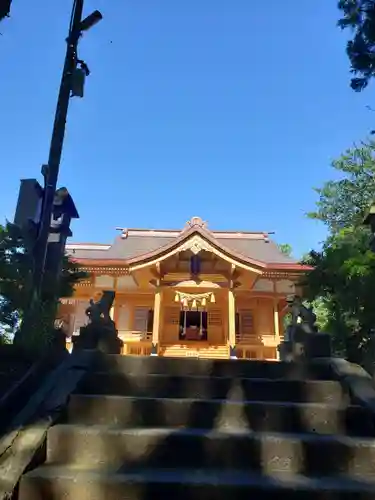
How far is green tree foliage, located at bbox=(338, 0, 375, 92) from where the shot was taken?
5.58 m

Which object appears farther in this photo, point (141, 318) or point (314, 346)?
point (141, 318)

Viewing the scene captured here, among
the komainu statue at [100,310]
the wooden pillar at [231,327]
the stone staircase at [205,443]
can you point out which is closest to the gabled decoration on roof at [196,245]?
the wooden pillar at [231,327]

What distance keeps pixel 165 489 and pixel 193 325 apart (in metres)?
14.7

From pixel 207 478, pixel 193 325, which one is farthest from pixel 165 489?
pixel 193 325

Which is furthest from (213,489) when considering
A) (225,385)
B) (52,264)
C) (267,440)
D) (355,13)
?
(355,13)

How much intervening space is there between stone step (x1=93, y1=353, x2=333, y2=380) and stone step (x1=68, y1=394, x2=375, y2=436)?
0.72m

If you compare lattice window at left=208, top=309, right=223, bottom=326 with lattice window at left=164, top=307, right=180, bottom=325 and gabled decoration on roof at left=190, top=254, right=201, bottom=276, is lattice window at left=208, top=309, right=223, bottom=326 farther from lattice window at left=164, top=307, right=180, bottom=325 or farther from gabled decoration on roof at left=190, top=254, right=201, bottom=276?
gabled decoration on roof at left=190, top=254, right=201, bottom=276

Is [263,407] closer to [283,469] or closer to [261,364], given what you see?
[283,469]

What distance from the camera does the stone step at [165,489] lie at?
1.96 metres

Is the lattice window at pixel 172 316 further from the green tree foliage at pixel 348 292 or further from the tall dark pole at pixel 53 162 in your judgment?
the tall dark pole at pixel 53 162

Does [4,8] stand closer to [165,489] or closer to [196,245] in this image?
[165,489]

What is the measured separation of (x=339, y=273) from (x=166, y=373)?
3614 mm

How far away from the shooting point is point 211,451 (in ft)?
7.69

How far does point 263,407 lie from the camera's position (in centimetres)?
271
